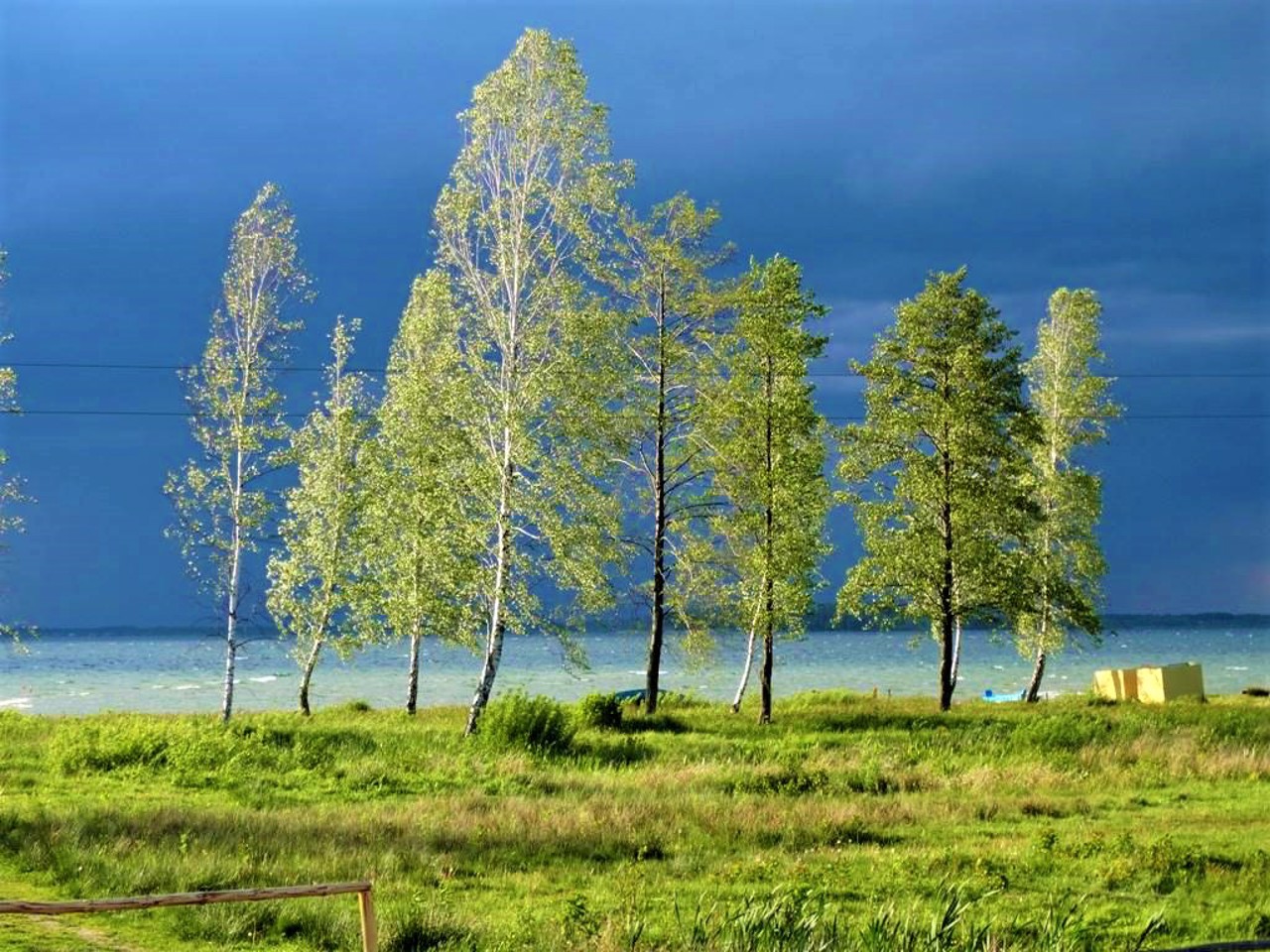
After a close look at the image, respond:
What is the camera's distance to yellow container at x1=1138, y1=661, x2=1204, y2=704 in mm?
46594

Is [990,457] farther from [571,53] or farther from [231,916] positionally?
[231,916]

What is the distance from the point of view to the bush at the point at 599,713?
34625 millimetres

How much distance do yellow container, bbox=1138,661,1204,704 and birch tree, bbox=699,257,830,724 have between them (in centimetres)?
1656

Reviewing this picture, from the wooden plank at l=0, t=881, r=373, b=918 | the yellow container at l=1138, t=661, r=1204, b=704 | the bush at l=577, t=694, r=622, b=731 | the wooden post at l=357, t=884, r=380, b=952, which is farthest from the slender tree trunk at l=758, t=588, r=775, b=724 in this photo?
the wooden plank at l=0, t=881, r=373, b=918

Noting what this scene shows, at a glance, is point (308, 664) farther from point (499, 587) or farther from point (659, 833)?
point (659, 833)

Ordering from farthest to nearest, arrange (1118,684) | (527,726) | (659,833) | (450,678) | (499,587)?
(450,678), (1118,684), (499,587), (527,726), (659,833)

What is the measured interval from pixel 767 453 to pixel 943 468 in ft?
23.0

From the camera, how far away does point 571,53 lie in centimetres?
3553

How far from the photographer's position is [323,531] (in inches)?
1711

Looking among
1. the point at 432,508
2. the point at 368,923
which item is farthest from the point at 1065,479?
the point at 368,923

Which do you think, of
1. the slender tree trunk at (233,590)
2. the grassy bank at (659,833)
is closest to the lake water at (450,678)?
the slender tree trunk at (233,590)

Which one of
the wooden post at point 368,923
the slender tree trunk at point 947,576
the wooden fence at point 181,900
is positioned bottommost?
the wooden post at point 368,923

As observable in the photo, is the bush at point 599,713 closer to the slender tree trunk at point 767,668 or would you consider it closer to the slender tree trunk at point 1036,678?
the slender tree trunk at point 767,668

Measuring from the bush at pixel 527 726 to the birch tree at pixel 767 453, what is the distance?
888 cm
